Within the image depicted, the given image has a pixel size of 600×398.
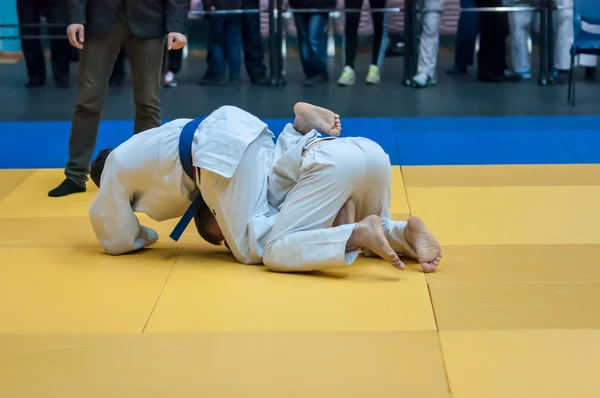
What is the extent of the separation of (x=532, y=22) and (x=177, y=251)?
719cm

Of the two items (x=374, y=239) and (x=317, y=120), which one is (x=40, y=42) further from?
(x=374, y=239)

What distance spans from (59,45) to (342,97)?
11.7 ft

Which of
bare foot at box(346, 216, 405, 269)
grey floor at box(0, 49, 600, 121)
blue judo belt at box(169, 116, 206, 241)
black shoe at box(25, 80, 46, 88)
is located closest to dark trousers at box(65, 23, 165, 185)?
blue judo belt at box(169, 116, 206, 241)

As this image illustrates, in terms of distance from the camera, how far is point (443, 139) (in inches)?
287

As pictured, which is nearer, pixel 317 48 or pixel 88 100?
pixel 88 100

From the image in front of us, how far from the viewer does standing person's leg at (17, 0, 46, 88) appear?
10023 millimetres

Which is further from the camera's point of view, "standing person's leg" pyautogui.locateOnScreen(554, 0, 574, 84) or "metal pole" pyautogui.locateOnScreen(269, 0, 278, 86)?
"metal pole" pyautogui.locateOnScreen(269, 0, 278, 86)

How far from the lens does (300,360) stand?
117 inches

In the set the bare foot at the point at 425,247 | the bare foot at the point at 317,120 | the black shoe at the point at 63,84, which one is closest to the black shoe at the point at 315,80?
the black shoe at the point at 63,84

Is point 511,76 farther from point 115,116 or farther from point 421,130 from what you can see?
point 115,116

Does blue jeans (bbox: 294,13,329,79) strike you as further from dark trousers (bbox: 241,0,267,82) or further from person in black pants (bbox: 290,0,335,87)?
dark trousers (bbox: 241,0,267,82)

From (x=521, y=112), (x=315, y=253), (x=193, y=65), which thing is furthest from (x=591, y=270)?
(x=193, y=65)

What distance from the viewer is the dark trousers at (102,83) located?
5.55 metres

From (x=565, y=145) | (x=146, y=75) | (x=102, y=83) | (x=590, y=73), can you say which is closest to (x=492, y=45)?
(x=590, y=73)
